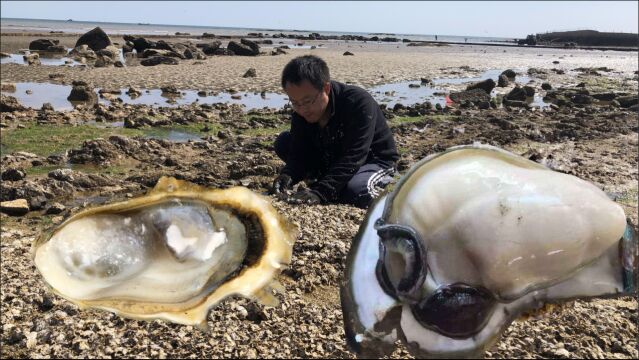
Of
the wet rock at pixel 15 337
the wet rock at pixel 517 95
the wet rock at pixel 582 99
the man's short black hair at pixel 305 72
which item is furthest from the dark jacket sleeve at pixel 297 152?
the wet rock at pixel 582 99

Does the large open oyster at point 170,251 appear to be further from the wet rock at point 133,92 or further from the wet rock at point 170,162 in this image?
the wet rock at point 133,92

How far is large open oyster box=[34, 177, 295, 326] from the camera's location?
72.4 inches

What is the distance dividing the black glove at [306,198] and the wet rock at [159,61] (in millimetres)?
17937

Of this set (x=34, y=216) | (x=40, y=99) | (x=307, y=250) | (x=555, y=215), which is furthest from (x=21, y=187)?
(x=40, y=99)

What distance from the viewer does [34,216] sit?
5.01m

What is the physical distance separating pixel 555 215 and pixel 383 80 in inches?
682

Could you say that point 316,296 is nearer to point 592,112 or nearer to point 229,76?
point 592,112

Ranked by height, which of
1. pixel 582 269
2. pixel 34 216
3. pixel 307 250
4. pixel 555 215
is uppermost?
pixel 555 215

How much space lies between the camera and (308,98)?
386 centimetres

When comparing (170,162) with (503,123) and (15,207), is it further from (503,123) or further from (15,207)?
(503,123)

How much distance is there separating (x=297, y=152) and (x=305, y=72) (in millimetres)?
1356

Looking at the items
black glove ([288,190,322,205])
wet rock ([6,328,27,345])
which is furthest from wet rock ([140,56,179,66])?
wet rock ([6,328,27,345])

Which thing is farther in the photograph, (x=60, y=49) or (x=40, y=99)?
(x=60, y=49)

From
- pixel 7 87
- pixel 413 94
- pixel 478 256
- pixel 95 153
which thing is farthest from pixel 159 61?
pixel 478 256
